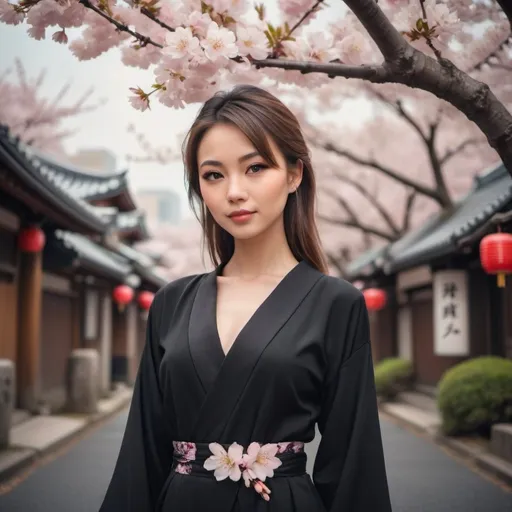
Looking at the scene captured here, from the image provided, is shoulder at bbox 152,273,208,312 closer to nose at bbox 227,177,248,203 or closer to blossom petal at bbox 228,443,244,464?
nose at bbox 227,177,248,203

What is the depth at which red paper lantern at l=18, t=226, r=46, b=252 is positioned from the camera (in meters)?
13.1

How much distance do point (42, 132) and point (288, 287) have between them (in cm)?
2644

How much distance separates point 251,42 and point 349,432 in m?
2.23

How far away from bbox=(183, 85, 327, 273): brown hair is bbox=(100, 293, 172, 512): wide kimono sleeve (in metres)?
0.59

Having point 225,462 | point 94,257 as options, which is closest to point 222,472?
point 225,462

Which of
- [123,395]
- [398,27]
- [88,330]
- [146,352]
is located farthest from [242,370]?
[123,395]

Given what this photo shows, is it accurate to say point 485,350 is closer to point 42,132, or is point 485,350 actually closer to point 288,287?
point 288,287

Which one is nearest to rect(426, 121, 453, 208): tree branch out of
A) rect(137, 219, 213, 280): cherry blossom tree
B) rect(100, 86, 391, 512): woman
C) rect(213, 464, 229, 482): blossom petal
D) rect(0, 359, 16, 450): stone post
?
rect(0, 359, 16, 450): stone post

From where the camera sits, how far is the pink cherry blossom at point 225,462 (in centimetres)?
258

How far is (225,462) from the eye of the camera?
8.53 feet

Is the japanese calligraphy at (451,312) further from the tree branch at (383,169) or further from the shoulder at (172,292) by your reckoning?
the shoulder at (172,292)

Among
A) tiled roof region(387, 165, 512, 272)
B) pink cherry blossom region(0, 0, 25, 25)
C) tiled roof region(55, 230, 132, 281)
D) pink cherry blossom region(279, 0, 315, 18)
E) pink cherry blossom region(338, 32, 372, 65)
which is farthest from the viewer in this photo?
tiled roof region(55, 230, 132, 281)

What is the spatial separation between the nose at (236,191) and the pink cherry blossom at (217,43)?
1.16 metres

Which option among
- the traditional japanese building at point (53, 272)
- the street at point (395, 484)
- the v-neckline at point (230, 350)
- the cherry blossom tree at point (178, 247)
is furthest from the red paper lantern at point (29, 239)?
the cherry blossom tree at point (178, 247)
